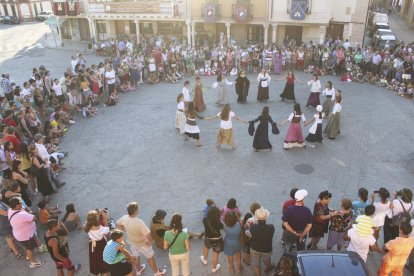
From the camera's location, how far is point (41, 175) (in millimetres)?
9156

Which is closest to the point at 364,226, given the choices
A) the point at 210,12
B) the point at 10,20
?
the point at 210,12

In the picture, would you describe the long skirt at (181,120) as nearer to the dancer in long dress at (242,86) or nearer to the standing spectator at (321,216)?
the dancer in long dress at (242,86)

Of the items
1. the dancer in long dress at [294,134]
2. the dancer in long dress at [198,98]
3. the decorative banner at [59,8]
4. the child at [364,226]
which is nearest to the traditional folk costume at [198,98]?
the dancer in long dress at [198,98]

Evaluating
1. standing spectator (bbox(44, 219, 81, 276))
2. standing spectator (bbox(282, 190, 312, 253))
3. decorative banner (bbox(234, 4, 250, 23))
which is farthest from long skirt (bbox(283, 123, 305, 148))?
decorative banner (bbox(234, 4, 250, 23))

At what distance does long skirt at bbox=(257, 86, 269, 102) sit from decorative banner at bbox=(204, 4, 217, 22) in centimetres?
1252

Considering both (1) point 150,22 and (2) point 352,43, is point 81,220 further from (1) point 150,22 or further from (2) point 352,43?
(1) point 150,22

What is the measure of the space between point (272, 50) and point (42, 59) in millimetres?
17634

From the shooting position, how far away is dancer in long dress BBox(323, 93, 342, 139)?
38.5ft

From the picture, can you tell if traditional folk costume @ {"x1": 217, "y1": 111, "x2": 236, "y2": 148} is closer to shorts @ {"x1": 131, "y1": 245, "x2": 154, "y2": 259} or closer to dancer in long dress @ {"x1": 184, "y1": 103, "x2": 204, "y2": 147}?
dancer in long dress @ {"x1": 184, "y1": 103, "x2": 204, "y2": 147}

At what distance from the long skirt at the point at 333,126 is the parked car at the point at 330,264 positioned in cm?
686

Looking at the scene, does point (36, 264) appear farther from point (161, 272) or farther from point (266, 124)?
point (266, 124)

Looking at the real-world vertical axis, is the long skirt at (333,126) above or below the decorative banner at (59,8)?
below

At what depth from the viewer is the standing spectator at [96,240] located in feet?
19.8

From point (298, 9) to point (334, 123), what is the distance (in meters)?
13.7
